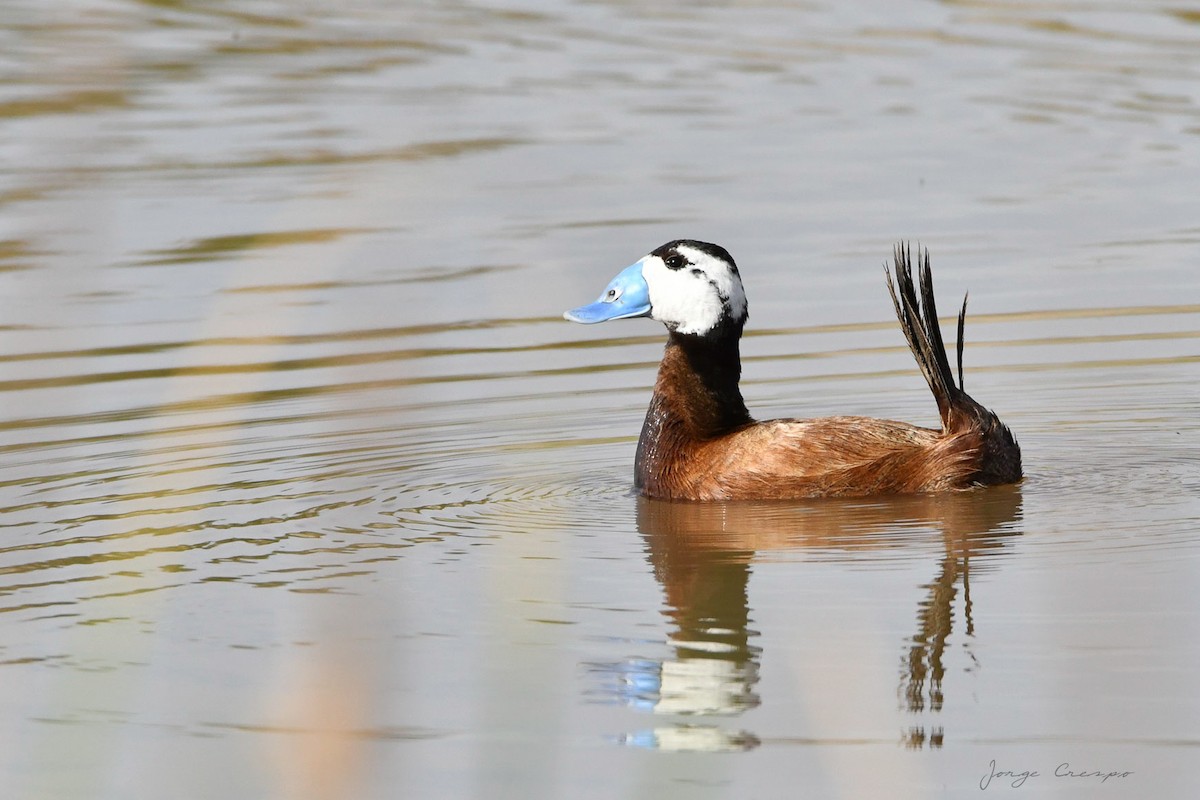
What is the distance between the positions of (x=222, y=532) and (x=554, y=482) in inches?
56.0

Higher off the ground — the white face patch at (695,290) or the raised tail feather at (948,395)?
the white face patch at (695,290)

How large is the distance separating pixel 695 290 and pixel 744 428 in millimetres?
559

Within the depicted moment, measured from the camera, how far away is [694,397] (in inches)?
317

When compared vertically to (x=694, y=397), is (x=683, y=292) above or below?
above

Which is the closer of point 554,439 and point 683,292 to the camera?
point 683,292

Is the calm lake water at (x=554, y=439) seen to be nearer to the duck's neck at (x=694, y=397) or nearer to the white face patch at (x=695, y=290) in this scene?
the duck's neck at (x=694, y=397)

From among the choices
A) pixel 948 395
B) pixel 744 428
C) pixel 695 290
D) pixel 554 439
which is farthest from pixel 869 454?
pixel 554 439

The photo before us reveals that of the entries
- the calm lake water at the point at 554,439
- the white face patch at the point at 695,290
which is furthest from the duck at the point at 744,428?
the calm lake water at the point at 554,439

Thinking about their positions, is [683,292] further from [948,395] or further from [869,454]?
[948,395]

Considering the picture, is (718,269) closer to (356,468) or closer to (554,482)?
(554,482)

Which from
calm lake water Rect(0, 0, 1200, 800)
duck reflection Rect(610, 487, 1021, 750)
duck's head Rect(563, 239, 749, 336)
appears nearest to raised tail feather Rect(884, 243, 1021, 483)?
duck reflection Rect(610, 487, 1021, 750)

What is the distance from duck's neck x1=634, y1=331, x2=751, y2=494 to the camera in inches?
314

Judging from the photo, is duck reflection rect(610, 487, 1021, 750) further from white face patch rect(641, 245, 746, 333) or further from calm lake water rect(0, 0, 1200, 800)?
white face patch rect(641, 245, 746, 333)

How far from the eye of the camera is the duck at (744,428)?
7562 millimetres
